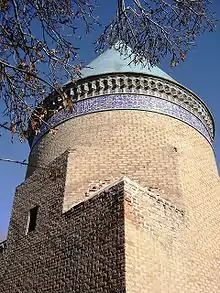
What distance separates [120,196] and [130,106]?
9.79 ft

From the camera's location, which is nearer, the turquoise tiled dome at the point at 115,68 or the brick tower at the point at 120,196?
the brick tower at the point at 120,196

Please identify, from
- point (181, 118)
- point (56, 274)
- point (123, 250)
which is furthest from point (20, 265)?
point (181, 118)

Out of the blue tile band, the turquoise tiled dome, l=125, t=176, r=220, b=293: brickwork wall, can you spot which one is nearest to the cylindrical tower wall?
the blue tile band

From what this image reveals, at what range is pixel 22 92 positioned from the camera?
161 inches

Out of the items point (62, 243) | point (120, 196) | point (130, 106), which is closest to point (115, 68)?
point (130, 106)

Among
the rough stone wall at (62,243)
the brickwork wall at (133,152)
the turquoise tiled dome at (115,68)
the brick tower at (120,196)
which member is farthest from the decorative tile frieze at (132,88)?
the rough stone wall at (62,243)

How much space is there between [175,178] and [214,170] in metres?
1.83

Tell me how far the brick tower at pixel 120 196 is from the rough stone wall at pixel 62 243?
18 mm

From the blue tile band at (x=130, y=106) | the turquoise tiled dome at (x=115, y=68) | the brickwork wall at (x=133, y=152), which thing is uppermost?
the turquoise tiled dome at (x=115, y=68)

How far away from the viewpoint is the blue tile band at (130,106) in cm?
807

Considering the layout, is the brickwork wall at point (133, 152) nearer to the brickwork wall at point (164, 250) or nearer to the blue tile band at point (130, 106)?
the blue tile band at point (130, 106)

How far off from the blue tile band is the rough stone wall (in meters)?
1.45

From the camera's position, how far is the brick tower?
5.24m

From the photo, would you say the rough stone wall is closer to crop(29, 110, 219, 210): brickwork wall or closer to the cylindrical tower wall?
crop(29, 110, 219, 210): brickwork wall
